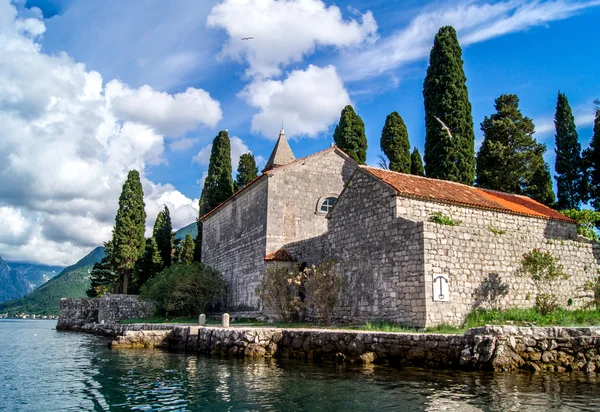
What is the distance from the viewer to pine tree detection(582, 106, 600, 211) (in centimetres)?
3117

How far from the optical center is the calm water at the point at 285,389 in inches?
356

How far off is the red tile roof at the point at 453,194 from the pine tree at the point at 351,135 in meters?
15.2

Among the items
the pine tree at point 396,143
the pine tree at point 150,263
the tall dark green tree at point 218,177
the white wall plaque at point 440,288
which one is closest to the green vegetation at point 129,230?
the pine tree at point 150,263

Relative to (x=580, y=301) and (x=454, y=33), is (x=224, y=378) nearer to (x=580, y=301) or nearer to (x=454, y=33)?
(x=580, y=301)

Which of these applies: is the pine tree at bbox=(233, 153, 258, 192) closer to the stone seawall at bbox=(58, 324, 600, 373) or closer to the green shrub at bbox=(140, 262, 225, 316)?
the green shrub at bbox=(140, 262, 225, 316)

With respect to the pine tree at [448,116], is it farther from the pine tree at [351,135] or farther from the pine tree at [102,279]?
the pine tree at [102,279]

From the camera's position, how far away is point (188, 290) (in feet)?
99.2

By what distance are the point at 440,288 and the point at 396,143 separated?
73.8 feet

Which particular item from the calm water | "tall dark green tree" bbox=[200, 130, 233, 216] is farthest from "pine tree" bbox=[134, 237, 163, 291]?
the calm water

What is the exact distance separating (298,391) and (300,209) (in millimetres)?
16401

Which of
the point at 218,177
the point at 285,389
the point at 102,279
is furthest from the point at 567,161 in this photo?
the point at 102,279

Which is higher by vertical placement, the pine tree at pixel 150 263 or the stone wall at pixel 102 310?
the pine tree at pixel 150 263

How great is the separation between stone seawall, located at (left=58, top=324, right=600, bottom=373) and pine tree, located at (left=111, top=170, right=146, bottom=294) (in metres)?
29.1

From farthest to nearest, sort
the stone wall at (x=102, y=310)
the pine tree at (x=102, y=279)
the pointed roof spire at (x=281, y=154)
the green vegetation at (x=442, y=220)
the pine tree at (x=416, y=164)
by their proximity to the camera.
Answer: the pine tree at (x=102, y=279) → the pine tree at (x=416, y=164) → the stone wall at (x=102, y=310) → the pointed roof spire at (x=281, y=154) → the green vegetation at (x=442, y=220)
